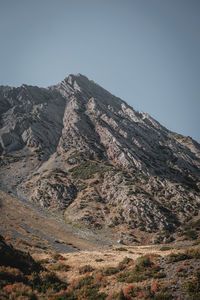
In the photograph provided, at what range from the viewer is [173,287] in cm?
1092

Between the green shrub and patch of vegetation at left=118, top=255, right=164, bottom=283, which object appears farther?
patch of vegetation at left=118, top=255, right=164, bottom=283

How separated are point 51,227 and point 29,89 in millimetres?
157765

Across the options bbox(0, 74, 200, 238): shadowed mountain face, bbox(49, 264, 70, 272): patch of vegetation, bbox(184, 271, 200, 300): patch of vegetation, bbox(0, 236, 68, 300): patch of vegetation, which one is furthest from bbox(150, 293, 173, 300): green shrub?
bbox(0, 74, 200, 238): shadowed mountain face

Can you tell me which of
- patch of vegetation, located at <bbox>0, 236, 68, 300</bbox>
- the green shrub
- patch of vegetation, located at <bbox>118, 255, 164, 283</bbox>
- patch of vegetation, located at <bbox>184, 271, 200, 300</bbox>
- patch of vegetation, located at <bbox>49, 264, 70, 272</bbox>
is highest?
patch of vegetation, located at <bbox>184, 271, 200, 300</bbox>

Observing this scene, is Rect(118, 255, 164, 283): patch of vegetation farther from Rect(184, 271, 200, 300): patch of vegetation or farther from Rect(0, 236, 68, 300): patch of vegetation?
Rect(0, 236, 68, 300): patch of vegetation

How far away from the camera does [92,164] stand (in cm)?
8712

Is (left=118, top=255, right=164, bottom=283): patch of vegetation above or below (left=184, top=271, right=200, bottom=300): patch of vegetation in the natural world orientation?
below

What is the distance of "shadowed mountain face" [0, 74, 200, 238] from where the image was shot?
55.9 m

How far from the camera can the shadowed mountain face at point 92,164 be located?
2202 inches

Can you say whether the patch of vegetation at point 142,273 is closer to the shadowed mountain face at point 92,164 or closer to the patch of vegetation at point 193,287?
the patch of vegetation at point 193,287

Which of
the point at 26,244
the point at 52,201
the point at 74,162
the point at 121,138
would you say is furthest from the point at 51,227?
the point at 121,138

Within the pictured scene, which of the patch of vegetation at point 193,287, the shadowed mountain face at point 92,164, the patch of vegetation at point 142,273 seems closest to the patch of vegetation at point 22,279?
the patch of vegetation at point 142,273

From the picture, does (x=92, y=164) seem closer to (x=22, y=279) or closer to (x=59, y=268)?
(x=59, y=268)

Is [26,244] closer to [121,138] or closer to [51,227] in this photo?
[51,227]
